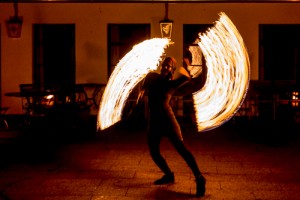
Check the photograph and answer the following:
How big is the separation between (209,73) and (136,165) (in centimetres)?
200

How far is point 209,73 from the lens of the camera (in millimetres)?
10016

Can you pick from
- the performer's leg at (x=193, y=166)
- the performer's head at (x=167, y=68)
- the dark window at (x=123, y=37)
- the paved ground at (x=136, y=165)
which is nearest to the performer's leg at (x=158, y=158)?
the paved ground at (x=136, y=165)

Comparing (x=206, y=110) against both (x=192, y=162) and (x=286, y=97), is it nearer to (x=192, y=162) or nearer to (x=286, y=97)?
(x=192, y=162)

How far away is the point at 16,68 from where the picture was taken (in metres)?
15.8

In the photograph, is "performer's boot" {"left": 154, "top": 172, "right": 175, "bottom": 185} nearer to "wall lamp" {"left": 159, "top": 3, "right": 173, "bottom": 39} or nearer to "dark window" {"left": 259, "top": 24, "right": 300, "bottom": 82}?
A: "wall lamp" {"left": 159, "top": 3, "right": 173, "bottom": 39}

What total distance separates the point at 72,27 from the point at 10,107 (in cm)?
267

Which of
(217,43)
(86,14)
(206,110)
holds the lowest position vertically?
(206,110)

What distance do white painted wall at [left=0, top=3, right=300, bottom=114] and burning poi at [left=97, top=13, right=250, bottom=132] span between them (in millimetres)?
4335

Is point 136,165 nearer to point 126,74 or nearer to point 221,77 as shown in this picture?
point 126,74

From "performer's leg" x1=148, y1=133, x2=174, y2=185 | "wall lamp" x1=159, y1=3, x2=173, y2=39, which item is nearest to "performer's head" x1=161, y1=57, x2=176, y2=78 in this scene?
"performer's leg" x1=148, y1=133, x2=174, y2=185

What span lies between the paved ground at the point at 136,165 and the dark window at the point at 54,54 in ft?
9.95

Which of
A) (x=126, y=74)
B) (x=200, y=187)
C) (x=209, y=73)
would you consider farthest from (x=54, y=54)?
(x=200, y=187)

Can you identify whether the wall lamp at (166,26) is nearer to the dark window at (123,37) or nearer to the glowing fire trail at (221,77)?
the dark window at (123,37)

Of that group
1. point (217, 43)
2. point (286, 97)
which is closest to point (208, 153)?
point (217, 43)
